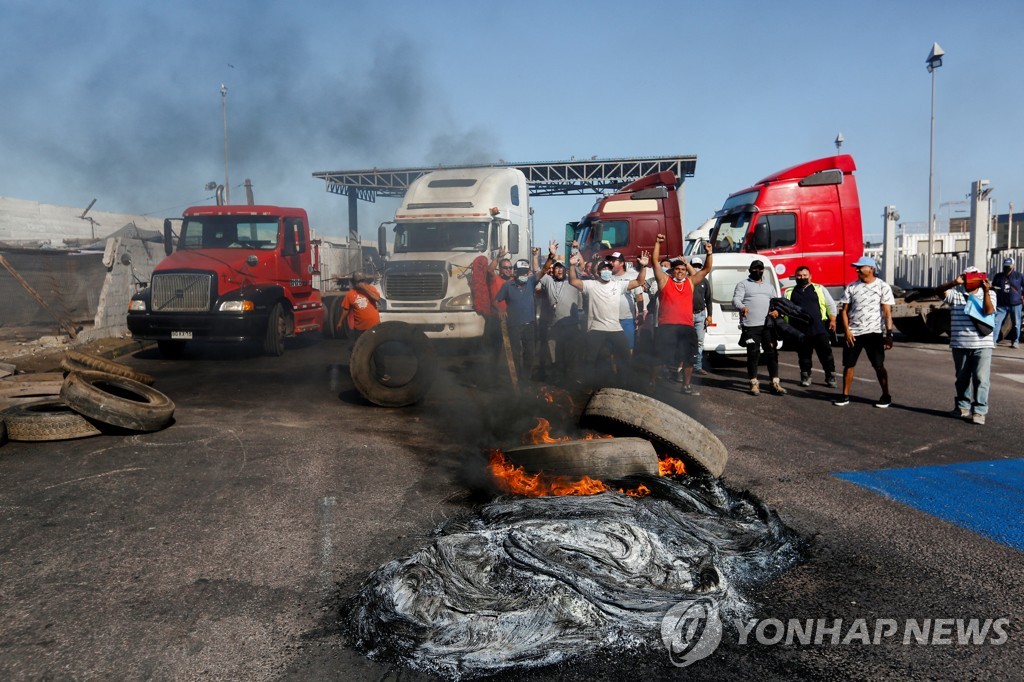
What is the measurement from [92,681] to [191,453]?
3899mm

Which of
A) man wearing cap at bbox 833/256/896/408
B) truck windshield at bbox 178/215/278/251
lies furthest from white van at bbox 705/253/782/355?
truck windshield at bbox 178/215/278/251

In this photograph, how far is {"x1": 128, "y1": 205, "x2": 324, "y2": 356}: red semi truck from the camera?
42.0 ft

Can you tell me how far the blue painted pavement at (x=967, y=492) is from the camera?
4.74 meters

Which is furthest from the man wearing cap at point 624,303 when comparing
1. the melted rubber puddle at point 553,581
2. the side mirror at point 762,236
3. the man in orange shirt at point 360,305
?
the side mirror at point 762,236

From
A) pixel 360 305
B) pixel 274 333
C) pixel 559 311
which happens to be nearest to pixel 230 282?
pixel 274 333

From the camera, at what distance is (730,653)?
3123mm

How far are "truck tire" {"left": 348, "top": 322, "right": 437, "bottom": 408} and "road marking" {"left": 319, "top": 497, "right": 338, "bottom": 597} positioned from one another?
333cm

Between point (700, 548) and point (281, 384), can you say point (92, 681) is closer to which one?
point (700, 548)

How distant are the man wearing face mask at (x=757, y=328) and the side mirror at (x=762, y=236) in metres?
6.00

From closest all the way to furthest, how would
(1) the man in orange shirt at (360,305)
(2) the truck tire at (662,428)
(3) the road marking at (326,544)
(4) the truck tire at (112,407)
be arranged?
1. (3) the road marking at (326,544)
2. (2) the truck tire at (662,428)
3. (4) the truck tire at (112,407)
4. (1) the man in orange shirt at (360,305)

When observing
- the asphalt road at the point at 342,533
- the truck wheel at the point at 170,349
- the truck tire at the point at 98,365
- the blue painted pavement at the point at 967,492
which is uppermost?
the truck tire at the point at 98,365

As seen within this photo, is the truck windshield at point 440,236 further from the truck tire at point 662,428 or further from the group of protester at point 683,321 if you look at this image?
the truck tire at point 662,428

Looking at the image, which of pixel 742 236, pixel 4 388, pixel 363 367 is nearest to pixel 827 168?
pixel 742 236

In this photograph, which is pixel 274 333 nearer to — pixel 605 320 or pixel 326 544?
pixel 605 320
